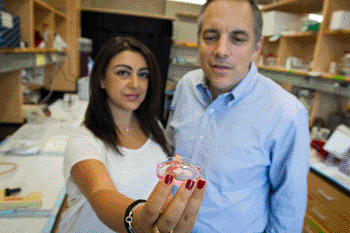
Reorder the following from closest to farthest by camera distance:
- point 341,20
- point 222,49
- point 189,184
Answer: point 189,184 < point 222,49 < point 341,20

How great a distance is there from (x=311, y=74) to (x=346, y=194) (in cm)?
115

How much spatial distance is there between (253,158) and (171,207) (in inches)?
23.1

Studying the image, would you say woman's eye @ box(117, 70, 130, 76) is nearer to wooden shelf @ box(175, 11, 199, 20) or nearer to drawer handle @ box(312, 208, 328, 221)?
drawer handle @ box(312, 208, 328, 221)

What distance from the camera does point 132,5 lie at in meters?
5.06

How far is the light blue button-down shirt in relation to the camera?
90cm

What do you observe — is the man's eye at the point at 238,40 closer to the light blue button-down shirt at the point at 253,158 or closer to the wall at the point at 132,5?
the light blue button-down shirt at the point at 253,158

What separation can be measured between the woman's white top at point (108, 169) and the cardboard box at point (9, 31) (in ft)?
2.73

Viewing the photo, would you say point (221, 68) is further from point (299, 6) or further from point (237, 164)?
point (299, 6)

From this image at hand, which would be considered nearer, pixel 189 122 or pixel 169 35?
pixel 189 122

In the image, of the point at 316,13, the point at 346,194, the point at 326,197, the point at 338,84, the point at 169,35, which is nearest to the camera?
the point at 346,194

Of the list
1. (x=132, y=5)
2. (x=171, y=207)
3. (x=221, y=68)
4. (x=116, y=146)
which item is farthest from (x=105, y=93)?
(x=132, y=5)

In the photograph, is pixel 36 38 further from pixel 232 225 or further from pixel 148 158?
pixel 232 225

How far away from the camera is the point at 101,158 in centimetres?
91

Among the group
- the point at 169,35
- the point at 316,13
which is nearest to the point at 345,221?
the point at 316,13
